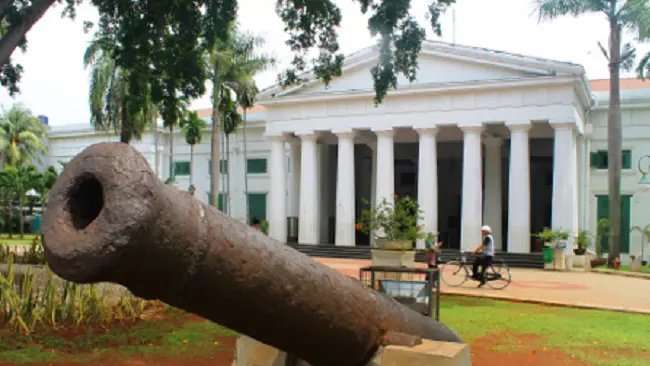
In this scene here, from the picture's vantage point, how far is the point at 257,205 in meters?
37.1

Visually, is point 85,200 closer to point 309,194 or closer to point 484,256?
point 484,256

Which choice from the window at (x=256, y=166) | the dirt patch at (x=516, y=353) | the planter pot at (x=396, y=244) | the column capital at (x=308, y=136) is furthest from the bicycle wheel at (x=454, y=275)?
the window at (x=256, y=166)

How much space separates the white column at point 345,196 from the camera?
96.2ft

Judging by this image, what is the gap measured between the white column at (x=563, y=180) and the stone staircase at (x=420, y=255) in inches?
65.7

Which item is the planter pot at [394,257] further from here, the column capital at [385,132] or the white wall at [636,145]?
the white wall at [636,145]

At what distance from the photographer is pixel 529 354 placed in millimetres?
6934

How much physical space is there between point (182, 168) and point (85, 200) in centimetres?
3901

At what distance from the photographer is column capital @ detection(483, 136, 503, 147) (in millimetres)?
29953

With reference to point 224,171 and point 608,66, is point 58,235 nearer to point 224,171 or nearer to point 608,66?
point 608,66

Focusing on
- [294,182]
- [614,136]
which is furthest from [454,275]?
[294,182]

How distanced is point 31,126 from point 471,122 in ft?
103

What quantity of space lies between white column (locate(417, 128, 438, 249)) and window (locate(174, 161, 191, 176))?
17.4m

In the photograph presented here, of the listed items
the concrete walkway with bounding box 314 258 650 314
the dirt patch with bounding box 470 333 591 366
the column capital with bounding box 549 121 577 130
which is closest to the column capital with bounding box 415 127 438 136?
the column capital with bounding box 549 121 577 130

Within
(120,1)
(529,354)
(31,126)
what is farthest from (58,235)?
(31,126)
